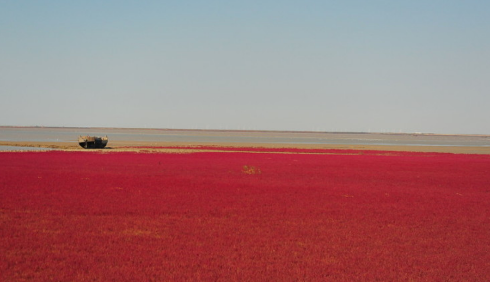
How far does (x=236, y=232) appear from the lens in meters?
13.7

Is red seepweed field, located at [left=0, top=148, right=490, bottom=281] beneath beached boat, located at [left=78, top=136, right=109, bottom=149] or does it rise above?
beneath

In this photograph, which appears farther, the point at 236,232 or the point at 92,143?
the point at 92,143

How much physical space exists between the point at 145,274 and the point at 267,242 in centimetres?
379

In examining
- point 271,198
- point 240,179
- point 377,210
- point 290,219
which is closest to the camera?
point 290,219

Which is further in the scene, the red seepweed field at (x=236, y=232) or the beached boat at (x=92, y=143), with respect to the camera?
the beached boat at (x=92, y=143)

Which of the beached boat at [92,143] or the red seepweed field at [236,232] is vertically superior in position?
the beached boat at [92,143]

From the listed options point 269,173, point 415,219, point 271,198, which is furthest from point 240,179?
point 415,219

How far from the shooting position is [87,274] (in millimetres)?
9672

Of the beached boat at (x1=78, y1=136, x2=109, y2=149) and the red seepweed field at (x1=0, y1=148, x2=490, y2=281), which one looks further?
the beached boat at (x1=78, y1=136, x2=109, y2=149)

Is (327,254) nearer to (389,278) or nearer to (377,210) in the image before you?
(389,278)

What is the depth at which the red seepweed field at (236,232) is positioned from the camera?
10.2 m

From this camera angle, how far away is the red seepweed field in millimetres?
10234

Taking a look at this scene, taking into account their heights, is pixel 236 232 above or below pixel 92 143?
below

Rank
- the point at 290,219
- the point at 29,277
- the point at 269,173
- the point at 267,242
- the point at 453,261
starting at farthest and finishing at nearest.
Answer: the point at 269,173 < the point at 290,219 < the point at 267,242 < the point at 453,261 < the point at 29,277
